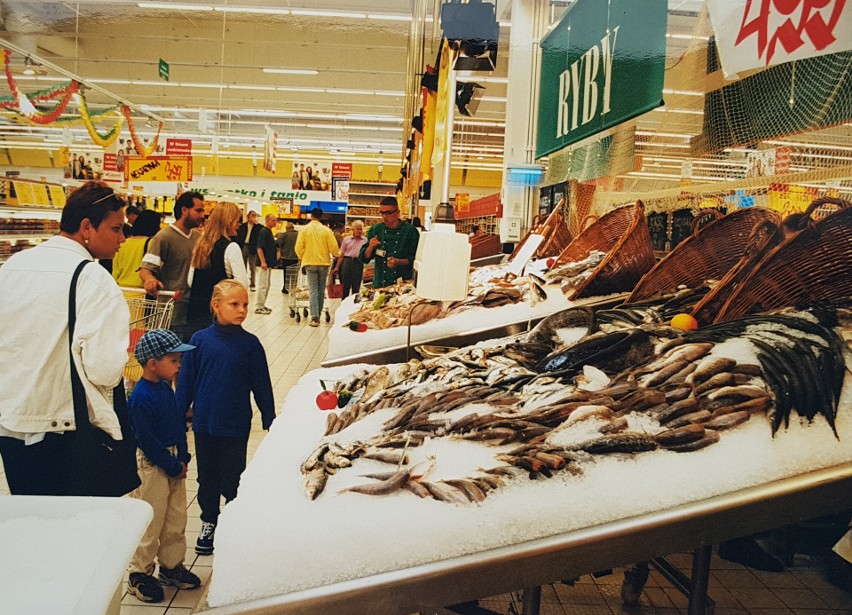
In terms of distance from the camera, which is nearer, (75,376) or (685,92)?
(75,376)

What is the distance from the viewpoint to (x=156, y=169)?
16.8 meters

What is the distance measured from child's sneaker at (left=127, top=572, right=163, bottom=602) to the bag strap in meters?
0.96

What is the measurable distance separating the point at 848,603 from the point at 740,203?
1904 mm

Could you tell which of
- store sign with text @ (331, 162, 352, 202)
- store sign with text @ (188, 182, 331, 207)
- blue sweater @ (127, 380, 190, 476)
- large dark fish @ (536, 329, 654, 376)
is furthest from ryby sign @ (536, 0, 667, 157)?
A: store sign with text @ (188, 182, 331, 207)

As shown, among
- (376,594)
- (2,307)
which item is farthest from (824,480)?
(2,307)

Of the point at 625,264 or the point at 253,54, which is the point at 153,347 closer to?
the point at 625,264

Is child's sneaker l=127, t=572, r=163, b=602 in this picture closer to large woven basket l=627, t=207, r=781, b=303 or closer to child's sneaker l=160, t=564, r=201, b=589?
child's sneaker l=160, t=564, r=201, b=589

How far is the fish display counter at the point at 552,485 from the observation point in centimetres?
151

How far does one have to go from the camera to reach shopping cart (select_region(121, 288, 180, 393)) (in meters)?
5.20

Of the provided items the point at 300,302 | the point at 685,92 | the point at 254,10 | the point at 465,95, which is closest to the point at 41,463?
the point at 685,92

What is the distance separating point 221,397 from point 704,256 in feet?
8.12

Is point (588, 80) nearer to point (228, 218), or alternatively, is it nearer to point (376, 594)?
point (376, 594)

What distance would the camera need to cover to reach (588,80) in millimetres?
3559

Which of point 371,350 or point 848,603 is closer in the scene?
point 848,603
